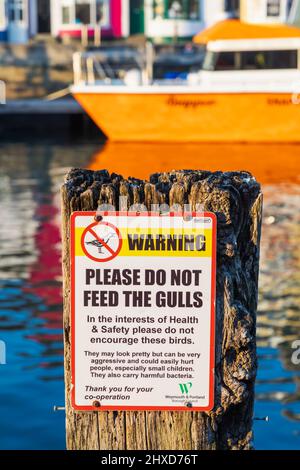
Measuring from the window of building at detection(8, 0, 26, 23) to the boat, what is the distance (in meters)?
13.2

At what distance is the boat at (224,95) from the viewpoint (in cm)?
2817

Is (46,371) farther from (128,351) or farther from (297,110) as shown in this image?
(297,110)

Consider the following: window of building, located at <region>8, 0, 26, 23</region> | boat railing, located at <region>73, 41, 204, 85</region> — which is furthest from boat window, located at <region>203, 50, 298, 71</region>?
window of building, located at <region>8, 0, 26, 23</region>

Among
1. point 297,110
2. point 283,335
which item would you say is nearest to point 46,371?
point 283,335

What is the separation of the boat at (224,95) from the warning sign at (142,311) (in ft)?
80.9

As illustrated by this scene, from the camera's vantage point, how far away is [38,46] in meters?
35.7

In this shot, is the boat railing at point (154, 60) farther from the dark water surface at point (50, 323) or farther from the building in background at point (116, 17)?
the dark water surface at point (50, 323)

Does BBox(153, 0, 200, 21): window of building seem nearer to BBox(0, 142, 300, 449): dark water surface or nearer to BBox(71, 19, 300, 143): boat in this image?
BBox(71, 19, 300, 143): boat

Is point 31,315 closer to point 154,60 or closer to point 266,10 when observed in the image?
point 154,60

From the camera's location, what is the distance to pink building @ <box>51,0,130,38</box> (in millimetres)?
40531

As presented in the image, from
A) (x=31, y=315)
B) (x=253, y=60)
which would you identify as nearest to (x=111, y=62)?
(x=253, y=60)

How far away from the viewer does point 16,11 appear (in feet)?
136

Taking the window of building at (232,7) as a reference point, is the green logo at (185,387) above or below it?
below

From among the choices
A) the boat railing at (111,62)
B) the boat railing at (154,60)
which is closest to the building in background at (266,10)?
the boat railing at (154,60)
